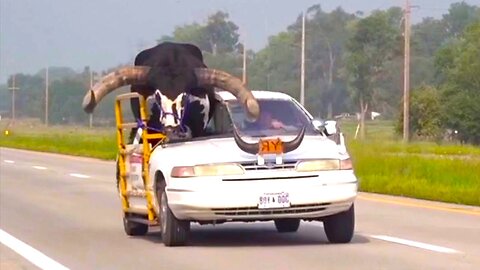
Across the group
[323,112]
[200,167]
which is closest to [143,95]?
[200,167]

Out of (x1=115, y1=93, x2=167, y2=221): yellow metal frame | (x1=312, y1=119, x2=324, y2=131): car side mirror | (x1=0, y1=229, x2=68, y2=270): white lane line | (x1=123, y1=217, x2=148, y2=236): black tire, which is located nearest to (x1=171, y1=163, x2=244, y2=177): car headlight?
(x1=115, y1=93, x2=167, y2=221): yellow metal frame

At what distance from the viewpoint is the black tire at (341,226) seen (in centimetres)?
1617

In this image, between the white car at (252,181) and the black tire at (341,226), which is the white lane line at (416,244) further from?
the white car at (252,181)

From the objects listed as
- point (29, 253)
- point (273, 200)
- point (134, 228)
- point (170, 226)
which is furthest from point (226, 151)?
point (134, 228)

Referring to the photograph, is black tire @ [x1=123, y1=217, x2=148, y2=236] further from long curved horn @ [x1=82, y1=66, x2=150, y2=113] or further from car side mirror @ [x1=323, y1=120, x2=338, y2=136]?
car side mirror @ [x1=323, y1=120, x2=338, y2=136]

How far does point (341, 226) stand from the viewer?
16250 millimetres

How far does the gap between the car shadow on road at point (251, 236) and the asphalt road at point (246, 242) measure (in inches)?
0.5

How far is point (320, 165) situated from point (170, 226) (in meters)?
1.89

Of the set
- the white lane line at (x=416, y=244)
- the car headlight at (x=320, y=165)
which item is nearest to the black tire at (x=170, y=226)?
the car headlight at (x=320, y=165)

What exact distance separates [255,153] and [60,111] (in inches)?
4728

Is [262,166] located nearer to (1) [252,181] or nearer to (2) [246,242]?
(1) [252,181]

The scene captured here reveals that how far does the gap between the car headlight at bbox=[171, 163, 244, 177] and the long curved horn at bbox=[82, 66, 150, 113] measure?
151 cm

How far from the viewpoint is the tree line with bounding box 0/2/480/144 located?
237 feet

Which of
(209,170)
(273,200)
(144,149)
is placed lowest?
(273,200)
